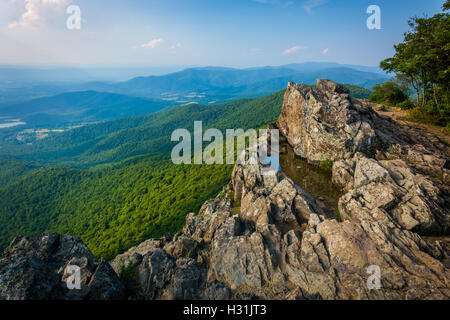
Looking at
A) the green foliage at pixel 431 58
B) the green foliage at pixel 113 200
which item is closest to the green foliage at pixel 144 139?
the green foliage at pixel 113 200

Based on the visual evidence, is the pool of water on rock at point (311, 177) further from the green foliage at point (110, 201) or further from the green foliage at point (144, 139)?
the green foliage at point (144, 139)

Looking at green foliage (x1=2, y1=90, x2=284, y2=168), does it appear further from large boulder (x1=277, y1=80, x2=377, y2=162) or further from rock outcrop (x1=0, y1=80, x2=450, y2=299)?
rock outcrop (x1=0, y1=80, x2=450, y2=299)

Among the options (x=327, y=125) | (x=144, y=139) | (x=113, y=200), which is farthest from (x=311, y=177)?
(x=144, y=139)

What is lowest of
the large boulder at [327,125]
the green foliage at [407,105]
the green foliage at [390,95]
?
the large boulder at [327,125]

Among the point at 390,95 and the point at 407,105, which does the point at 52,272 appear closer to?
the point at 407,105

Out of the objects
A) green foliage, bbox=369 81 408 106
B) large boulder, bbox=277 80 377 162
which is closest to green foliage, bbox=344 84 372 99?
green foliage, bbox=369 81 408 106

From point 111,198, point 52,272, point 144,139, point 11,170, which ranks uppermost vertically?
point 52,272
